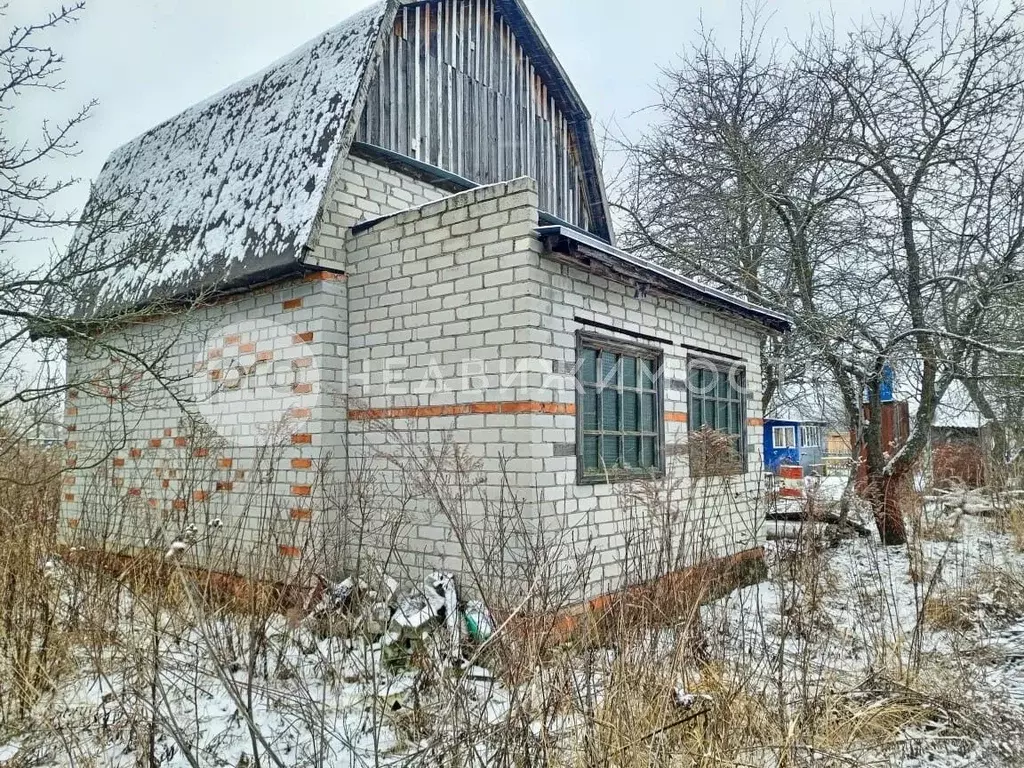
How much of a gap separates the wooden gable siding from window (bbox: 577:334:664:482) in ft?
9.49

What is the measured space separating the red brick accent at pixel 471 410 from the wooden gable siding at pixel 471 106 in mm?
2519

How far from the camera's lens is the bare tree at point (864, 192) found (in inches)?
325

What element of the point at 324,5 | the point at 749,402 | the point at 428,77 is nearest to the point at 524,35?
the point at 428,77

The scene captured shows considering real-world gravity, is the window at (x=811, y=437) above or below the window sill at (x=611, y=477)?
above

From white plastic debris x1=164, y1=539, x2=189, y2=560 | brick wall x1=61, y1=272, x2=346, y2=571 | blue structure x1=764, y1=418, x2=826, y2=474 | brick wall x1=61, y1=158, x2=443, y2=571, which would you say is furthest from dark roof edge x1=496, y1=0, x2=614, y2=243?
blue structure x1=764, y1=418, x2=826, y2=474

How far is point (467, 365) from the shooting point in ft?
16.1

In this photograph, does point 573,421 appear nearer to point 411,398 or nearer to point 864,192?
point 411,398

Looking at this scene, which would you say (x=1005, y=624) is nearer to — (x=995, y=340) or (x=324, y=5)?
A: (x=995, y=340)

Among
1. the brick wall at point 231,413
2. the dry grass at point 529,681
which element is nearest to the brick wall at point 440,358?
the brick wall at point 231,413

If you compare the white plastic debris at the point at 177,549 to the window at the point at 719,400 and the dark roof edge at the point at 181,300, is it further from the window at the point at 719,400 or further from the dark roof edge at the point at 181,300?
the window at the point at 719,400

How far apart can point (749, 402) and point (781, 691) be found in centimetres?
499

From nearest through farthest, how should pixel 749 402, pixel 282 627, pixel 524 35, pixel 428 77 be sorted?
pixel 282 627, pixel 428 77, pixel 749 402, pixel 524 35

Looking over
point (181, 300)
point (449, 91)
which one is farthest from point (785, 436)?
point (181, 300)

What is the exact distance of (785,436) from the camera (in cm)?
2228
